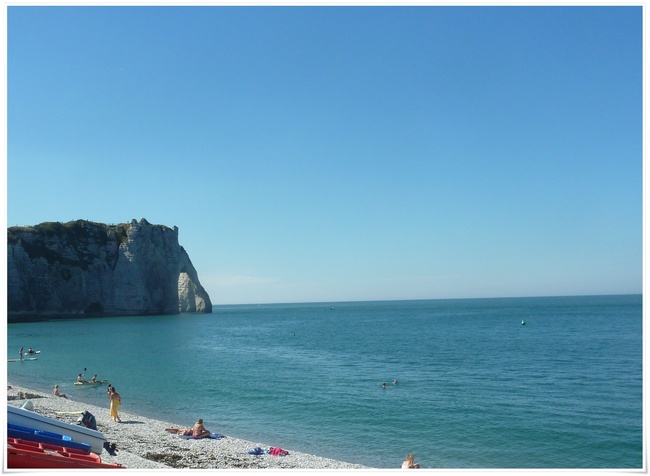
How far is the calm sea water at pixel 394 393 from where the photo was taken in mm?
17109

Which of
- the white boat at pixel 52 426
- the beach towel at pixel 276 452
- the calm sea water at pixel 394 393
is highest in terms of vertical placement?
the white boat at pixel 52 426

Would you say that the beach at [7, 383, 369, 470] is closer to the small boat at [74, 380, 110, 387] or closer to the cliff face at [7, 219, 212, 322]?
the small boat at [74, 380, 110, 387]

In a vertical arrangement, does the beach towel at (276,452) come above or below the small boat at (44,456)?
below

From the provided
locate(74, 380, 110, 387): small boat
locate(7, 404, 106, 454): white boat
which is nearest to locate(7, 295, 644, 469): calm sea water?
locate(74, 380, 110, 387): small boat

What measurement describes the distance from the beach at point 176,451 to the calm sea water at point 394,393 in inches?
68.2

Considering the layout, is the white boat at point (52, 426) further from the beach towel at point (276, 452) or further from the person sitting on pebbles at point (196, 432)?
the person sitting on pebbles at point (196, 432)

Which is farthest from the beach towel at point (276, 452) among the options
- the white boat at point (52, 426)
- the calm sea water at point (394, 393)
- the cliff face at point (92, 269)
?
the cliff face at point (92, 269)

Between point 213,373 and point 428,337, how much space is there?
102 ft

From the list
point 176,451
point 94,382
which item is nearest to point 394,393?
point 176,451

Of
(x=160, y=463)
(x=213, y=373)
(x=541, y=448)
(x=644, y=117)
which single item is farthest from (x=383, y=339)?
(x=644, y=117)

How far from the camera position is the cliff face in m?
81.0

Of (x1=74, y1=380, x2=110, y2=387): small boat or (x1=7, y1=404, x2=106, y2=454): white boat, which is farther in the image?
(x1=74, y1=380, x2=110, y2=387): small boat

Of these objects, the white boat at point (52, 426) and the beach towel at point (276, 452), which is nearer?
the white boat at point (52, 426)

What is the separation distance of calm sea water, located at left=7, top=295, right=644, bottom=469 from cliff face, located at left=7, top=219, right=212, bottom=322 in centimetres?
3404
